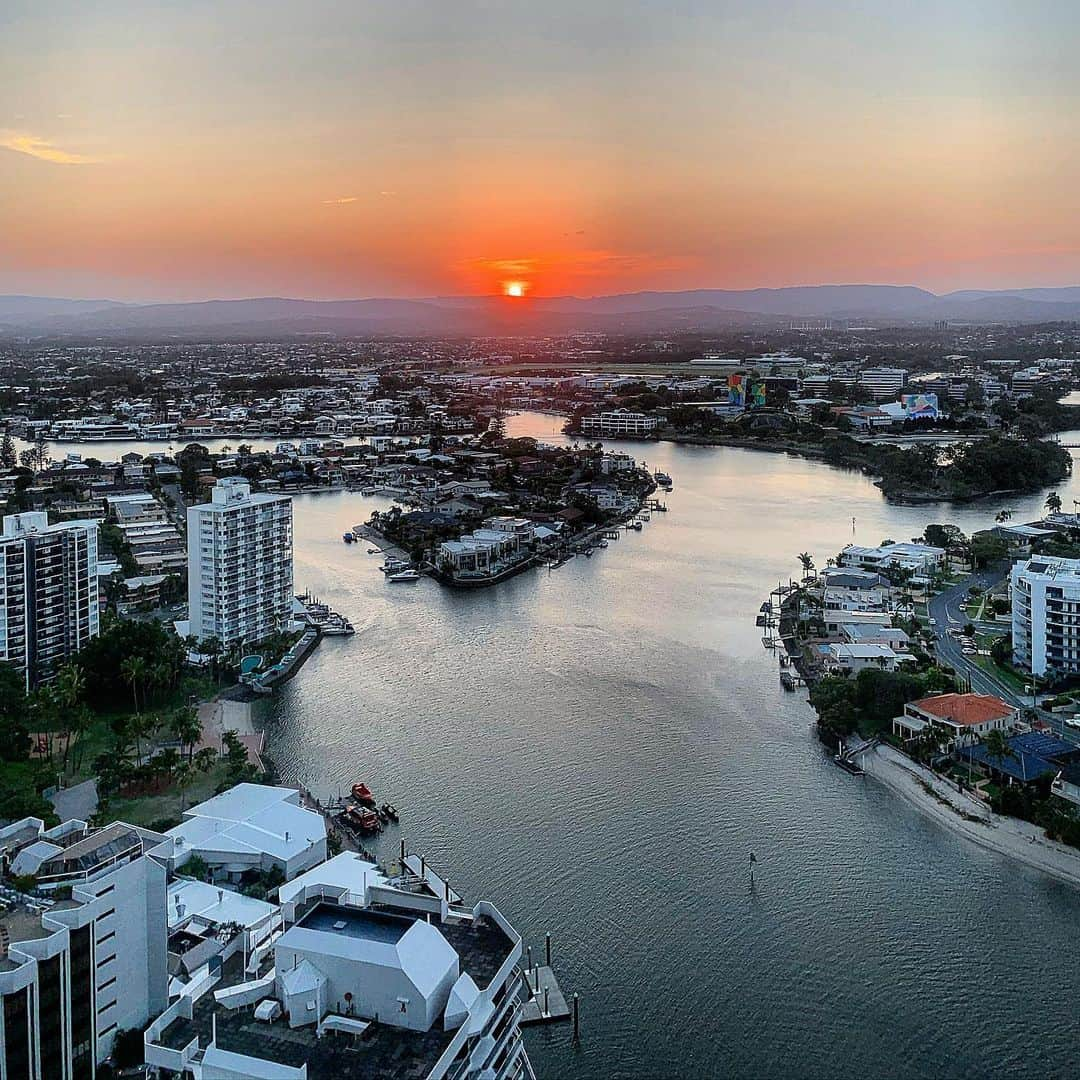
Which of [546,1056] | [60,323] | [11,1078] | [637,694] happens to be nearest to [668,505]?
[637,694]

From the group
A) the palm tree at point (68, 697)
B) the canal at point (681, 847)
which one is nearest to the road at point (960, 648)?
the canal at point (681, 847)

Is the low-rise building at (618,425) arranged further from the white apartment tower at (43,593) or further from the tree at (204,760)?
the tree at (204,760)

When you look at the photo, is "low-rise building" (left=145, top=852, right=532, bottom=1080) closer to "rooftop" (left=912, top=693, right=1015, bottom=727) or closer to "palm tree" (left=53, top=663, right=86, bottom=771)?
"palm tree" (left=53, top=663, right=86, bottom=771)

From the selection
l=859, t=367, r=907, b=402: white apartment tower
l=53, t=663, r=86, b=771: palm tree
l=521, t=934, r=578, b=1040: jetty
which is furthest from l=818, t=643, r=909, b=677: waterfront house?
l=859, t=367, r=907, b=402: white apartment tower

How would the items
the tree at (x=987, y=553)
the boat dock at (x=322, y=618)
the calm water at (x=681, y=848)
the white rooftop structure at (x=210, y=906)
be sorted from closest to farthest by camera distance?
the calm water at (x=681, y=848)
the white rooftop structure at (x=210, y=906)
the boat dock at (x=322, y=618)
the tree at (x=987, y=553)

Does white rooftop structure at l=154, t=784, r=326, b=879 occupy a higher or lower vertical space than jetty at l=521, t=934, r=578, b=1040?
higher

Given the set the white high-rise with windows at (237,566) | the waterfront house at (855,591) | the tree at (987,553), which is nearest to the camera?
the white high-rise with windows at (237,566)
